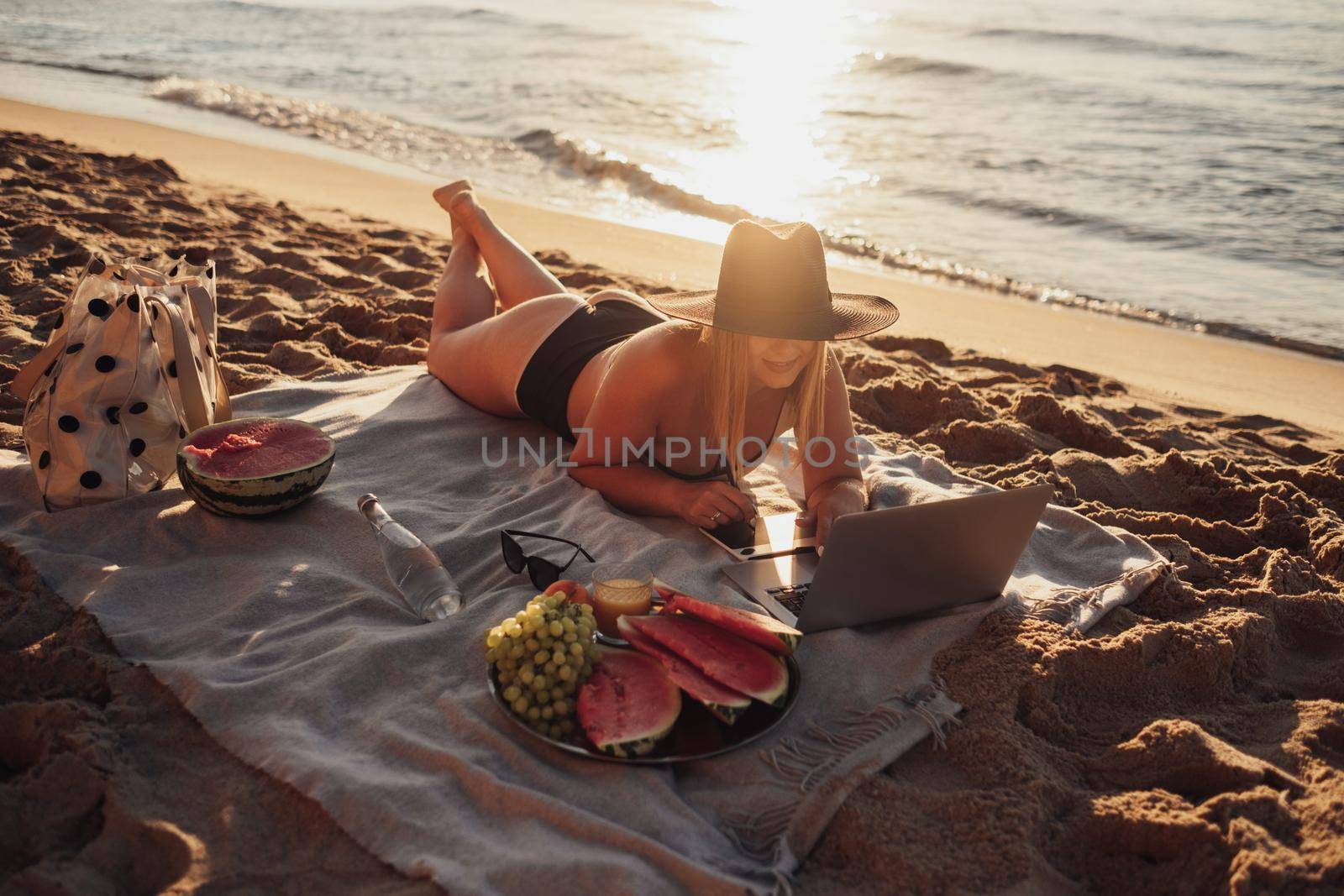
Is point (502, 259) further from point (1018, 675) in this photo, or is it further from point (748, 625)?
point (1018, 675)

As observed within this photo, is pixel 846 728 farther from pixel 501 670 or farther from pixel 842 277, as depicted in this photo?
pixel 842 277

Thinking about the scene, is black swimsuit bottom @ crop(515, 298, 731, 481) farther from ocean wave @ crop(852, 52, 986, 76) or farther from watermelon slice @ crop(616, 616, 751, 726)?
ocean wave @ crop(852, 52, 986, 76)

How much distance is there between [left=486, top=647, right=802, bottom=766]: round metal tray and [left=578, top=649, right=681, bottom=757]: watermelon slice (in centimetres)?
3

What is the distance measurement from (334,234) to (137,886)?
20.0 feet

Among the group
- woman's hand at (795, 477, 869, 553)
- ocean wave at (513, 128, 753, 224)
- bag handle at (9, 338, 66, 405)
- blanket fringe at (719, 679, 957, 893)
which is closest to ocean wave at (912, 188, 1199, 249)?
ocean wave at (513, 128, 753, 224)

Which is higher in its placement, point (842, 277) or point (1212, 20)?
point (1212, 20)

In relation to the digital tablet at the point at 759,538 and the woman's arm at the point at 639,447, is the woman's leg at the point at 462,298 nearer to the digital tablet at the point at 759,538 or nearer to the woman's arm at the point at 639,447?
the woman's arm at the point at 639,447

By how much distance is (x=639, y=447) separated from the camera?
134 inches

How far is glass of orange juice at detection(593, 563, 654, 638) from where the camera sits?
99.7 inches

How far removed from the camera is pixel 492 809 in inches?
81.9

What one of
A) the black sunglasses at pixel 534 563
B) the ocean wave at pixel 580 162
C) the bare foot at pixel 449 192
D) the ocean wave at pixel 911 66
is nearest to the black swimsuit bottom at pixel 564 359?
the black sunglasses at pixel 534 563

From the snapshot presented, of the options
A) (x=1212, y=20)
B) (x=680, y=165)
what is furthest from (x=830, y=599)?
(x=1212, y=20)

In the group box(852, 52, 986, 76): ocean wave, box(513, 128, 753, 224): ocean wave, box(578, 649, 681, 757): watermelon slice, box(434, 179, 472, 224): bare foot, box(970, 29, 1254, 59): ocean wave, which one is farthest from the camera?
box(852, 52, 986, 76): ocean wave

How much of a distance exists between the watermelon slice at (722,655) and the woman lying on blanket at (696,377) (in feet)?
2.56
